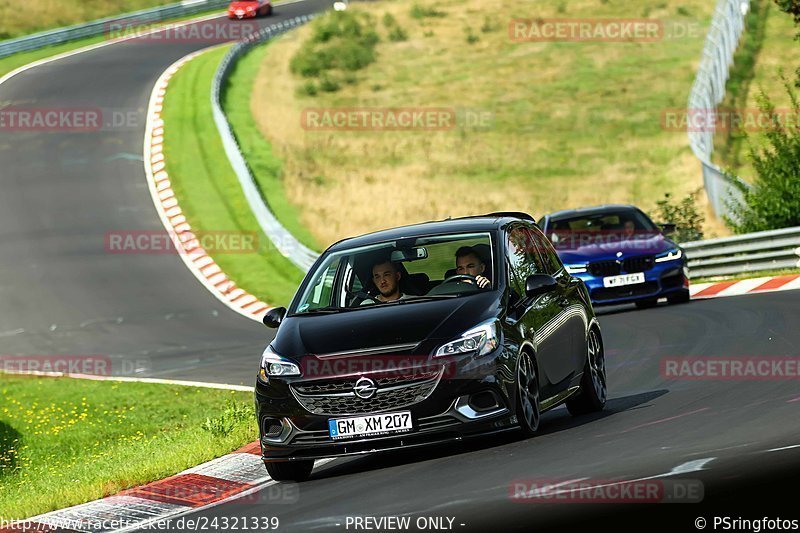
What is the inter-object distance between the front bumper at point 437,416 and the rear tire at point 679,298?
1251 cm

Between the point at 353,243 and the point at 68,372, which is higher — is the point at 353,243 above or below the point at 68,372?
above

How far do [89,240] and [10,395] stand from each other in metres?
13.8

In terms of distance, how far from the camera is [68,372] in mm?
21359

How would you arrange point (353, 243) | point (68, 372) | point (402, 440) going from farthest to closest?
point (68, 372)
point (353, 243)
point (402, 440)

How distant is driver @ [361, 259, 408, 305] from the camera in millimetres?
10648

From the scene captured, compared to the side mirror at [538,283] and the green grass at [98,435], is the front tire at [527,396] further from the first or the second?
the green grass at [98,435]

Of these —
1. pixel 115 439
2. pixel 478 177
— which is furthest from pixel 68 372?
pixel 478 177

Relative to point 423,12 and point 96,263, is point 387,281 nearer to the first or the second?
point 96,263

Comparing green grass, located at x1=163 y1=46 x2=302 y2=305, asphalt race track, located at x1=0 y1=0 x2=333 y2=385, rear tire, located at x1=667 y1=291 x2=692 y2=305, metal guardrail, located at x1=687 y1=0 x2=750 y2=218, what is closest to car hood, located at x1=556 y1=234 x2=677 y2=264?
rear tire, located at x1=667 y1=291 x2=692 y2=305

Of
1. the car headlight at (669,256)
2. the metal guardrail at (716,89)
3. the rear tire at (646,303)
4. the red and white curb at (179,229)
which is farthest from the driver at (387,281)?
the metal guardrail at (716,89)

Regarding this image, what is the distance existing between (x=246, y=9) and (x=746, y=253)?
46.4m

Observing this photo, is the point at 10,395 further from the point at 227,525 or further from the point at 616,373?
the point at 227,525

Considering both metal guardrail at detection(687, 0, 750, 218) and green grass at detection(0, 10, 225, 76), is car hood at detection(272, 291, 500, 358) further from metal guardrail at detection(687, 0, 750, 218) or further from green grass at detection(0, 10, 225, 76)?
green grass at detection(0, 10, 225, 76)

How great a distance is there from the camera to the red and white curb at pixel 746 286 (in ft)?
74.5
